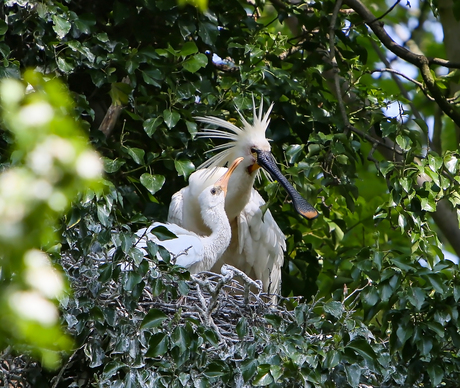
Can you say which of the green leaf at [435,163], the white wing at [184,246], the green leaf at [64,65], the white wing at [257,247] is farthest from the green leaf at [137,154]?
the green leaf at [435,163]

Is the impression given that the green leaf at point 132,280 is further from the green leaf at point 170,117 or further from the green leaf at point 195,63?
the green leaf at point 195,63

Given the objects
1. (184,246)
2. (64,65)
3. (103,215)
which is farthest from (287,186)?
(103,215)

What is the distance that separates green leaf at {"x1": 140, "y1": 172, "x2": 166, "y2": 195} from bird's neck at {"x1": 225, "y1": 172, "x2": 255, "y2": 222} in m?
0.86

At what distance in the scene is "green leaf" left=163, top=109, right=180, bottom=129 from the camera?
3.89 metres

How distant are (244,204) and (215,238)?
73 cm

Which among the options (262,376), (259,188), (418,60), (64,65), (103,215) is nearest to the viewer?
(262,376)

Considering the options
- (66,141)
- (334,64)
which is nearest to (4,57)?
(334,64)

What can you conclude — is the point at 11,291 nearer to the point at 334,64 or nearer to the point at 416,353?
the point at 416,353

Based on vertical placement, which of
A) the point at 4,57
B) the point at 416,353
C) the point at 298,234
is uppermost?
the point at 4,57

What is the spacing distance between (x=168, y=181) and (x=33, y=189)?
158 inches

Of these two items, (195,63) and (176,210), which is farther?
(176,210)

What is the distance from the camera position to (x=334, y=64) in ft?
14.5

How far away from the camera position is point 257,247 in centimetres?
475

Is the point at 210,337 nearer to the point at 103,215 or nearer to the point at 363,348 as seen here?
the point at 363,348
